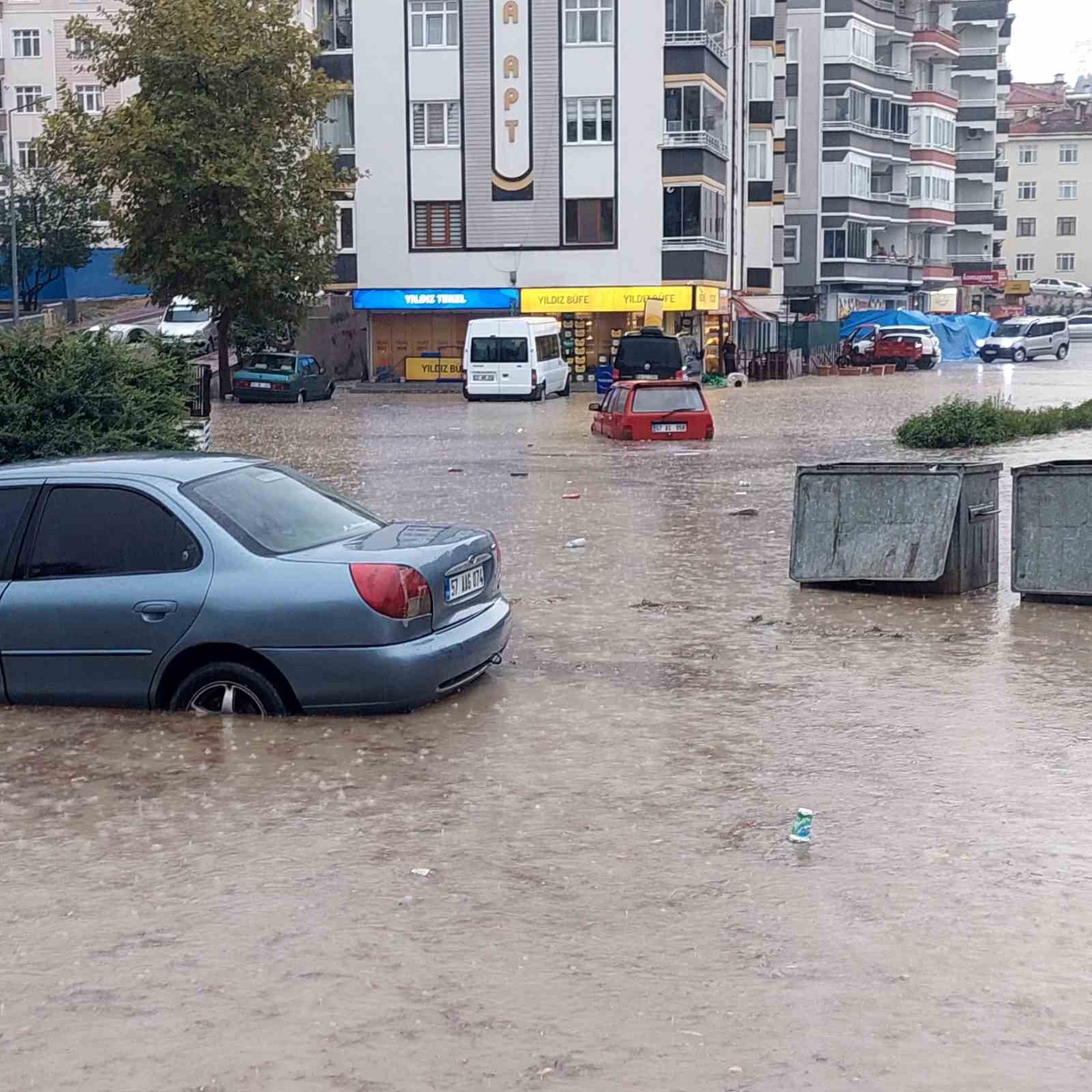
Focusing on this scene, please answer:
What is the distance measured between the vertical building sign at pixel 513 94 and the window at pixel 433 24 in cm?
127

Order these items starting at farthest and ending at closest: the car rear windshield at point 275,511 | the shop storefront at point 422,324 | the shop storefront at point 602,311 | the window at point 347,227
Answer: the window at point 347,227
the shop storefront at point 422,324
the shop storefront at point 602,311
the car rear windshield at point 275,511

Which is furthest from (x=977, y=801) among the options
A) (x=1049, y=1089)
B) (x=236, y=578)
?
(x=236, y=578)

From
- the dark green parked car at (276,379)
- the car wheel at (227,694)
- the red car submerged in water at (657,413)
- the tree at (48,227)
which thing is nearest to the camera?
the car wheel at (227,694)

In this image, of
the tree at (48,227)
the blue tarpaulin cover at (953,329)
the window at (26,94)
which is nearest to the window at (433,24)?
the tree at (48,227)

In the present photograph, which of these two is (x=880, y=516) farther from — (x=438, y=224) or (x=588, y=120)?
(x=438, y=224)

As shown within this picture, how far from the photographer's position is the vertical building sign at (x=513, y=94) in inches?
2288

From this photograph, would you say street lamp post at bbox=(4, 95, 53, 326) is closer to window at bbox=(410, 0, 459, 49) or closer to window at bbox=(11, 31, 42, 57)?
window at bbox=(410, 0, 459, 49)

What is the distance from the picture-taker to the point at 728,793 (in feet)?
24.8

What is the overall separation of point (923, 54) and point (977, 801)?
94.8m

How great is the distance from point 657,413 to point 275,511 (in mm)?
22155

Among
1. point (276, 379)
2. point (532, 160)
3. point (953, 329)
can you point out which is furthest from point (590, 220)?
point (953, 329)

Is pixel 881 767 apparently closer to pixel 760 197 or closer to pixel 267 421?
pixel 267 421

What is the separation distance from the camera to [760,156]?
2950 inches

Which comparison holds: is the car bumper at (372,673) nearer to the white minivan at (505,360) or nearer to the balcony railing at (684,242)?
the white minivan at (505,360)
